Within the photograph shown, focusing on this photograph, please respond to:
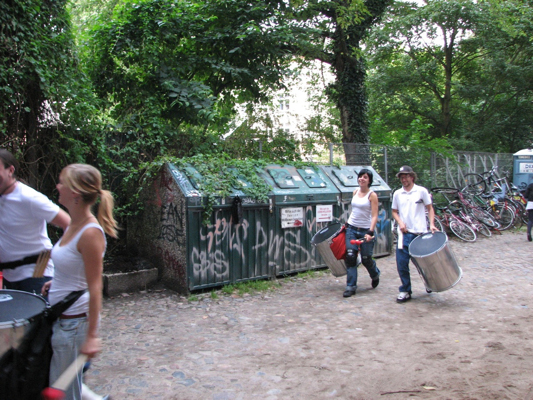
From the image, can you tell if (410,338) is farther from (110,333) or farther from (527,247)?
(527,247)

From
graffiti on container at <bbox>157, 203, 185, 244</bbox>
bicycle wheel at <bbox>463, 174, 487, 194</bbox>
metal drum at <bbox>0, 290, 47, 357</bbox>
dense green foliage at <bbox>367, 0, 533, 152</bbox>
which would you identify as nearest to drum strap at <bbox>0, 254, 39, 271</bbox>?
metal drum at <bbox>0, 290, 47, 357</bbox>

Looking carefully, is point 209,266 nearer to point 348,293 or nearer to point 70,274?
point 348,293

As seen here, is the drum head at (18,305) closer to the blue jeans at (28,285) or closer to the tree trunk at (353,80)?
the blue jeans at (28,285)

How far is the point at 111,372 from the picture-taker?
3645 mm

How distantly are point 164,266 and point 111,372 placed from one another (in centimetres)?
279

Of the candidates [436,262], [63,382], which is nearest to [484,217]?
[436,262]

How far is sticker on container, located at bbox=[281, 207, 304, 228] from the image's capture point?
7006 millimetres

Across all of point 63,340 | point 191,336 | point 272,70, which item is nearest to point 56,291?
point 63,340

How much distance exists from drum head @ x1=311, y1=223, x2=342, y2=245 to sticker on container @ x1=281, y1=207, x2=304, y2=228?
0.63m

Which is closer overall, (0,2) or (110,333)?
(110,333)

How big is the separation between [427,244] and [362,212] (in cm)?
96

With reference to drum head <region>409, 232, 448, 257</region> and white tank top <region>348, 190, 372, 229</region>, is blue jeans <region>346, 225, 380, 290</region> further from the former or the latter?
drum head <region>409, 232, 448, 257</region>

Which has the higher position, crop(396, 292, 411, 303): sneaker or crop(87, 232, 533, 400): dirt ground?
crop(396, 292, 411, 303): sneaker

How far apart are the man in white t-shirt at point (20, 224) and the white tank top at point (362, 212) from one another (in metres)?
4.14
